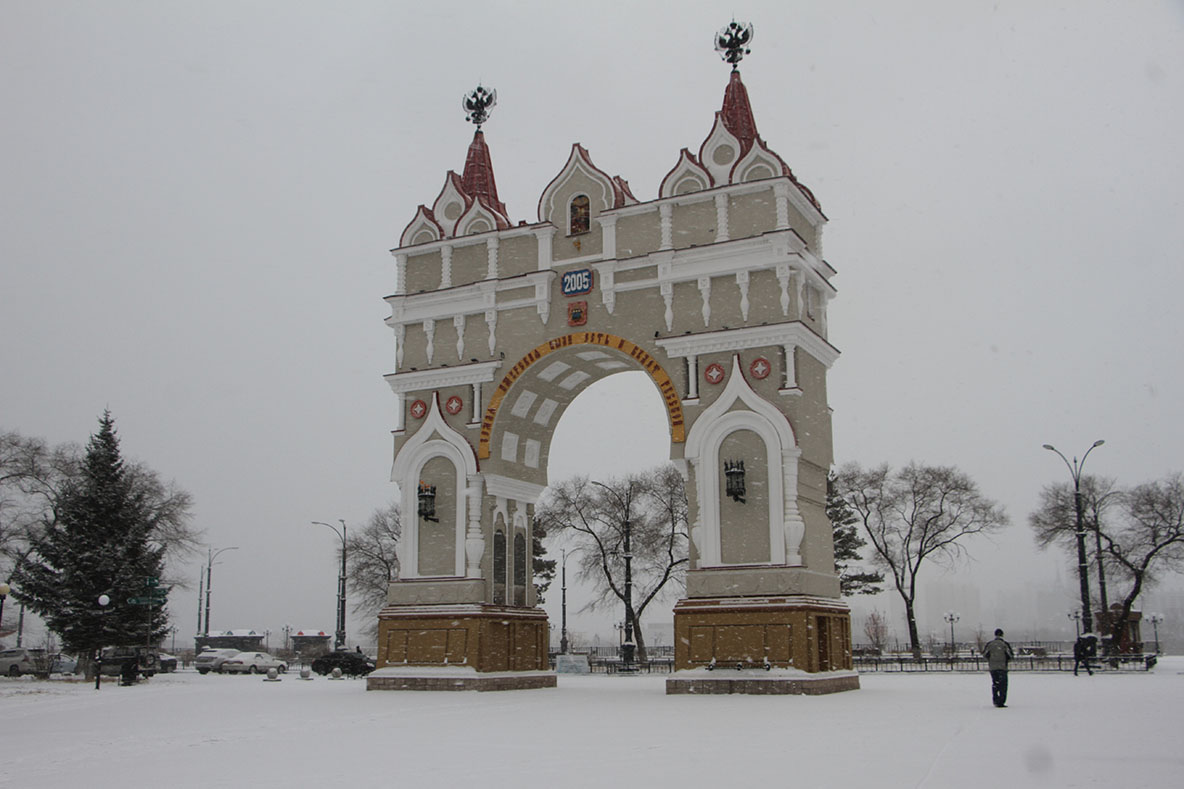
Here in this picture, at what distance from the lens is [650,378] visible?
943 inches

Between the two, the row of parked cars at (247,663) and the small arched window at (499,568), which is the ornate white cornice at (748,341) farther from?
the row of parked cars at (247,663)

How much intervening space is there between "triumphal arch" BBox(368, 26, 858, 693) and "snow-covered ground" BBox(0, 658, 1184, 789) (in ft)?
8.57

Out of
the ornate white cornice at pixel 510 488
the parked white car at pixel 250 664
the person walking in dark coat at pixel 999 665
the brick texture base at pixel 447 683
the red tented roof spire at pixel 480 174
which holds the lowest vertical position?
the parked white car at pixel 250 664

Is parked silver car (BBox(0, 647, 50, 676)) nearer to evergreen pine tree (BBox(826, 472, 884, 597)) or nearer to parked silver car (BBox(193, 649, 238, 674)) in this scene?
parked silver car (BBox(193, 649, 238, 674))

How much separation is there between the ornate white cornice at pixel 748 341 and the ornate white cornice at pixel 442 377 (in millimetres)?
4428

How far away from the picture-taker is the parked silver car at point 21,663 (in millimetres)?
38250

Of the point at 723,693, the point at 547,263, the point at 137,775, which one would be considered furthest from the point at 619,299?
the point at 137,775

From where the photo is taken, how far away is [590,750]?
36.0 feet

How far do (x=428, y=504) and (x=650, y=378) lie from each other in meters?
6.21

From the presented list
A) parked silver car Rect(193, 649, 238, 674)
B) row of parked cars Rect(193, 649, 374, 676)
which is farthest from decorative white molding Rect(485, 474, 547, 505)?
parked silver car Rect(193, 649, 238, 674)

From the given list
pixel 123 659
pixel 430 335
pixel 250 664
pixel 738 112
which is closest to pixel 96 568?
pixel 123 659

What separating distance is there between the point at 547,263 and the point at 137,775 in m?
17.5

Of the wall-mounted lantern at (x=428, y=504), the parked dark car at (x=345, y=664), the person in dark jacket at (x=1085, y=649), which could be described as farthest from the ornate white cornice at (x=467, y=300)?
the person in dark jacket at (x=1085, y=649)

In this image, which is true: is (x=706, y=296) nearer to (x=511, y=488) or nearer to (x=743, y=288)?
(x=743, y=288)
